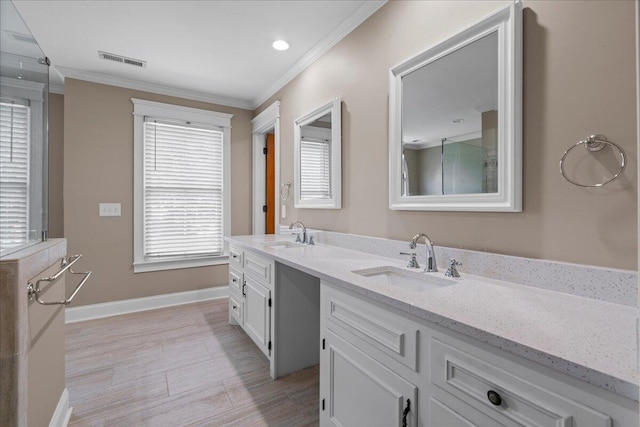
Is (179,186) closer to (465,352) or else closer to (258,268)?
(258,268)

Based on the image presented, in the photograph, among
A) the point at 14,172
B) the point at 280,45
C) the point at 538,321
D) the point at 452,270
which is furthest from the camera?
the point at 280,45

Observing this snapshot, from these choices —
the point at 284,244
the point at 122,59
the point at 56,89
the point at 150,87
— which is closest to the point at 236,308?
the point at 284,244

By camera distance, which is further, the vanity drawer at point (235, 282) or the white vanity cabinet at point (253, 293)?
the vanity drawer at point (235, 282)

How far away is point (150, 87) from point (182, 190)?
1.20m

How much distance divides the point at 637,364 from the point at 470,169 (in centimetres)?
100

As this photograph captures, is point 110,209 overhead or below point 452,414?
overhead

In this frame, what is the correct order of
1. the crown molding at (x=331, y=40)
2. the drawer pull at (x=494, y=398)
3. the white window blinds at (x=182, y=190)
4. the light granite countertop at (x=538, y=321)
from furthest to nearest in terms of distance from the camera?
the white window blinds at (x=182, y=190) → the crown molding at (x=331, y=40) → the drawer pull at (x=494, y=398) → the light granite countertop at (x=538, y=321)

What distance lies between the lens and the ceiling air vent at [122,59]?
109 inches

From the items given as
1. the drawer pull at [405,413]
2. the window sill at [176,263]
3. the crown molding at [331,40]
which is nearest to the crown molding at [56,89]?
the window sill at [176,263]

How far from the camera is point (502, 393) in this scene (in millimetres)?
737

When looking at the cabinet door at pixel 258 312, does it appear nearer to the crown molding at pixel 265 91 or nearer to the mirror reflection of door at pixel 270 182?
the mirror reflection of door at pixel 270 182

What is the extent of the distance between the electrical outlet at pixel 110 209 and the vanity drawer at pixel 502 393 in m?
3.52

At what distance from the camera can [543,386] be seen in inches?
26.2

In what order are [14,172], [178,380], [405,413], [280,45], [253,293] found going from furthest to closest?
[280,45] < [253,293] < [178,380] < [14,172] < [405,413]
